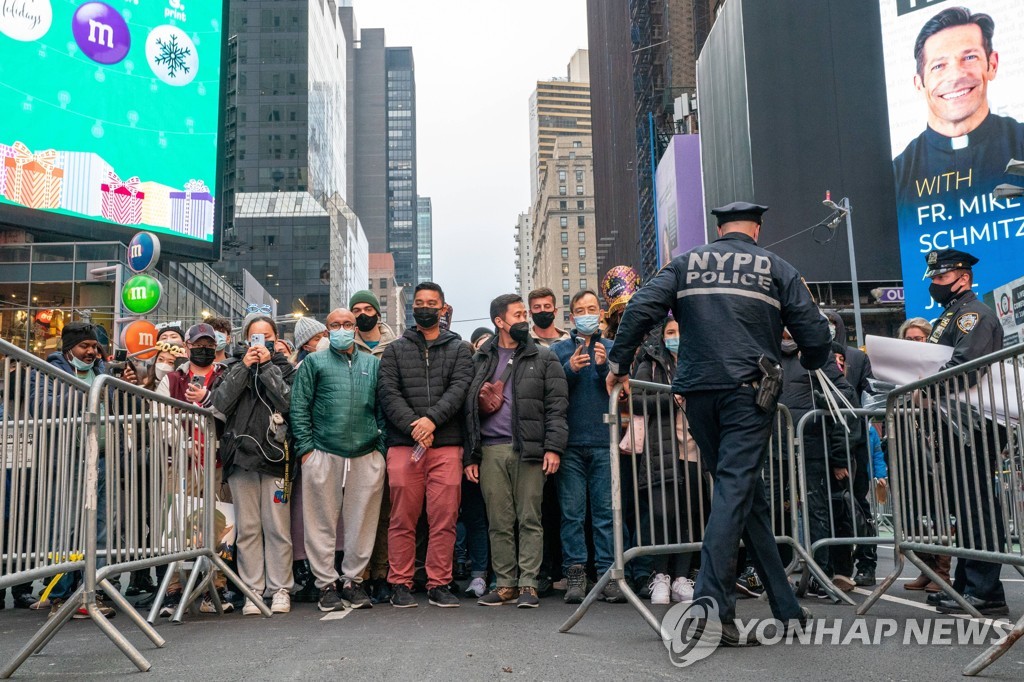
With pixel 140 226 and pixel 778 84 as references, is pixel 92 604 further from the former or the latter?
pixel 778 84

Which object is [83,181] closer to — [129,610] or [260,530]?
[260,530]

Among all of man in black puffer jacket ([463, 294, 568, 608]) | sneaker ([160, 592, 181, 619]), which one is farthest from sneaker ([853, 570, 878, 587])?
sneaker ([160, 592, 181, 619])

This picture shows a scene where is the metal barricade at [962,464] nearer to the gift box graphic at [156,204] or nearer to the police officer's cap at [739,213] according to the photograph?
the police officer's cap at [739,213]

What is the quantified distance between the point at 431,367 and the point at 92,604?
121 inches

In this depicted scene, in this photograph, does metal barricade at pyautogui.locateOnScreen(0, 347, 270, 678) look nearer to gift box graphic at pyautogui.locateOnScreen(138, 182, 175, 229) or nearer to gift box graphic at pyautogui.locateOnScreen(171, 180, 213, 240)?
gift box graphic at pyautogui.locateOnScreen(138, 182, 175, 229)

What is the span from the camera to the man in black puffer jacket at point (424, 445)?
6828 millimetres

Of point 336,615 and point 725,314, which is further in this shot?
point 336,615

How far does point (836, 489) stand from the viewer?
742cm

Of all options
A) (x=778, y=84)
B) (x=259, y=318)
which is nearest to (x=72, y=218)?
(x=778, y=84)

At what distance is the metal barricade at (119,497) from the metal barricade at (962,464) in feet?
12.9

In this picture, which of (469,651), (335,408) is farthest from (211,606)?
(469,651)

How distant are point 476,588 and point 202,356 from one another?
270cm

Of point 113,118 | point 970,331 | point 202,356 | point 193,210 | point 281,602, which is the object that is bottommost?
point 281,602

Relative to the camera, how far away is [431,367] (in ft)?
23.3
